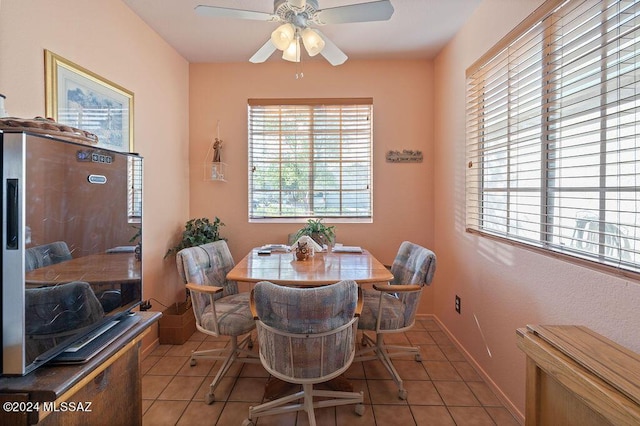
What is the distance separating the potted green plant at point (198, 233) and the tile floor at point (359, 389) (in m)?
0.96

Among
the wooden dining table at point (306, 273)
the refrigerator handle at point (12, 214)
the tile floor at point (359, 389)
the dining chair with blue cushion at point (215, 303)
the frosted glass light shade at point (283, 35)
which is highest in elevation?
the frosted glass light shade at point (283, 35)

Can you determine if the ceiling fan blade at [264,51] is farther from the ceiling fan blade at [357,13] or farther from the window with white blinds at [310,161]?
the window with white blinds at [310,161]

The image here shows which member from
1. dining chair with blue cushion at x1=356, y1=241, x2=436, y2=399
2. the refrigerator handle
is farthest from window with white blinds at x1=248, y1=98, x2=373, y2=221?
the refrigerator handle

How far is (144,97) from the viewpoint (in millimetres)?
2457

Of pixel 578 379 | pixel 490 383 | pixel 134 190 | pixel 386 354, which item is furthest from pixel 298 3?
pixel 490 383

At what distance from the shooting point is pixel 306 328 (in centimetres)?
140

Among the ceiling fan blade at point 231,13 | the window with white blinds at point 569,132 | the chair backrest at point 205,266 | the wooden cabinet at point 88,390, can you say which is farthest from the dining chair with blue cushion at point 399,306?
the ceiling fan blade at point 231,13

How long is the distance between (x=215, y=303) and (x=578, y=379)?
211 centimetres

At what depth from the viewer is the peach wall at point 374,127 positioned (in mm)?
3141

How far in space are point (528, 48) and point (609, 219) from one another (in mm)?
1141

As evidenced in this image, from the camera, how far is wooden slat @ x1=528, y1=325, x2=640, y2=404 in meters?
0.77

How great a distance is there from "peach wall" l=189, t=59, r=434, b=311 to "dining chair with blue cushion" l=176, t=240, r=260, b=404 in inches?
33.0

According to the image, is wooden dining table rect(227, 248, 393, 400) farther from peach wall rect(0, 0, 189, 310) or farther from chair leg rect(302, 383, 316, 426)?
peach wall rect(0, 0, 189, 310)

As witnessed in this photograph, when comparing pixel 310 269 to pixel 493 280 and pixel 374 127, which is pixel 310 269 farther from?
pixel 374 127
